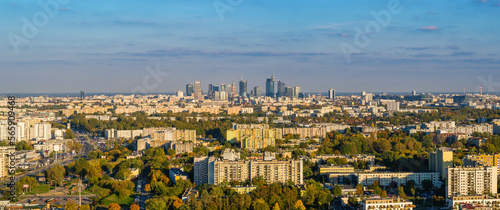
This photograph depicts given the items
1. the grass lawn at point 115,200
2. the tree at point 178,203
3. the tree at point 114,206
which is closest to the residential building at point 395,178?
the tree at point 178,203

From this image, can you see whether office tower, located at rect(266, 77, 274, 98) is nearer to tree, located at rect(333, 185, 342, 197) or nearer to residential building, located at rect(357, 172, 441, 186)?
residential building, located at rect(357, 172, 441, 186)

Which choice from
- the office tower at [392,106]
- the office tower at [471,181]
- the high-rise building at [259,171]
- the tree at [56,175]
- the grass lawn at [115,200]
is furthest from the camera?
the office tower at [392,106]

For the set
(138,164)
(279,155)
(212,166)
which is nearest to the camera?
(212,166)

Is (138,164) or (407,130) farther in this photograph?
(407,130)

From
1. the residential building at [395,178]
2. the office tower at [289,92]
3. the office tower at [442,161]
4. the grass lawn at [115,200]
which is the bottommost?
the grass lawn at [115,200]

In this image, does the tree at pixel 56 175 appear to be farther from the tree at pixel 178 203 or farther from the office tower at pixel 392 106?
the office tower at pixel 392 106

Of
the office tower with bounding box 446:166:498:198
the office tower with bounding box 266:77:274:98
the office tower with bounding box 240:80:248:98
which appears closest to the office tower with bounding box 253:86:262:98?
the office tower with bounding box 266:77:274:98

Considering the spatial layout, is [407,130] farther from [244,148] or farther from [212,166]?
[212,166]

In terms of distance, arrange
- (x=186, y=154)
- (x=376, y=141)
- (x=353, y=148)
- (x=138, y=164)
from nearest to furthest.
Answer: (x=138, y=164), (x=186, y=154), (x=353, y=148), (x=376, y=141)

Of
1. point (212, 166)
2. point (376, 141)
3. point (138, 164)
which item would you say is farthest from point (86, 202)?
point (376, 141)
